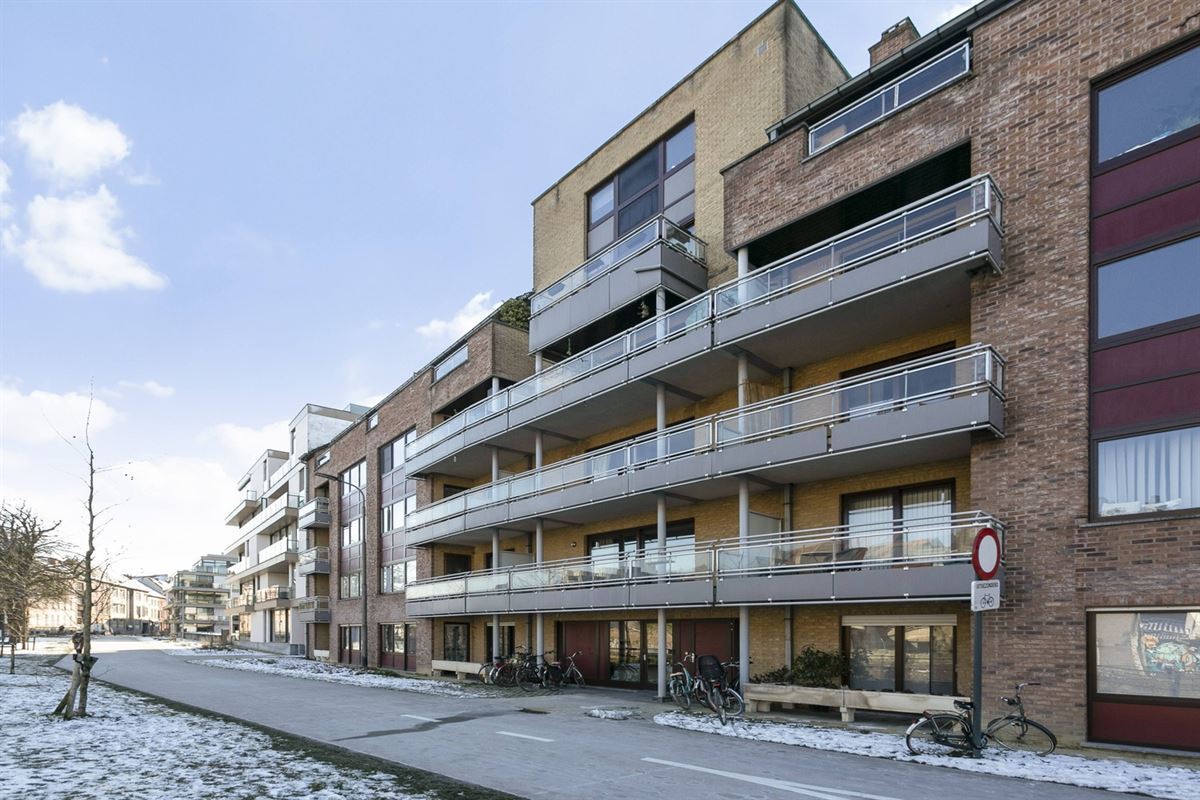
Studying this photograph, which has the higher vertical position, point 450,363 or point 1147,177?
point 1147,177

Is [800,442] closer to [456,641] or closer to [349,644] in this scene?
[456,641]

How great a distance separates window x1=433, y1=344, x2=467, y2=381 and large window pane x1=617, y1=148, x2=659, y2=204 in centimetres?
865

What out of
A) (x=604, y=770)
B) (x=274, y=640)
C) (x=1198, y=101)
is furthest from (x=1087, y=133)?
(x=274, y=640)

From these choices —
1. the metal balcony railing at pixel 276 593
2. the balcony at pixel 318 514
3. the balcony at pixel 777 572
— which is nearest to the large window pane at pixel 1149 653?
the balcony at pixel 777 572

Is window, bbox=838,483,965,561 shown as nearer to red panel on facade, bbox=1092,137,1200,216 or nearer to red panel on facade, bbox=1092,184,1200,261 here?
red panel on facade, bbox=1092,184,1200,261

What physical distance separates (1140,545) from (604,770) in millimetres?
8374

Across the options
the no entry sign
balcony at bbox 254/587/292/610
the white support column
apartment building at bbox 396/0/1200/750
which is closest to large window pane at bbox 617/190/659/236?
apartment building at bbox 396/0/1200/750

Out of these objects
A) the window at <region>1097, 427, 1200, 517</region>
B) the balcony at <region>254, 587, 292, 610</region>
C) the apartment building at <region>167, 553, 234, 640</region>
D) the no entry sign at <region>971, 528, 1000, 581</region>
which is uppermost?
the window at <region>1097, 427, 1200, 517</region>

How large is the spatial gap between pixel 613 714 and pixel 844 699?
4666 millimetres

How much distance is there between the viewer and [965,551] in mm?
13234

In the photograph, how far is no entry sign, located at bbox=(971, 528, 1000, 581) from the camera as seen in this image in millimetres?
10758

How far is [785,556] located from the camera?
16.2 m

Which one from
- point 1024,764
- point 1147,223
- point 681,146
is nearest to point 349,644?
point 681,146

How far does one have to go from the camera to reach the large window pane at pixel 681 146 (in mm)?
23250
